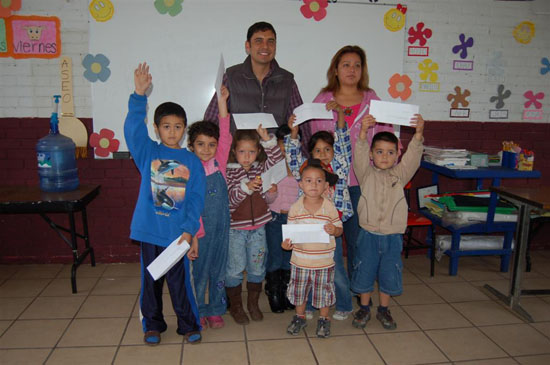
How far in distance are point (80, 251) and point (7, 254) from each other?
0.69 meters

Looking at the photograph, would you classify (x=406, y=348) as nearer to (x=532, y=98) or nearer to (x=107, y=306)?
(x=107, y=306)

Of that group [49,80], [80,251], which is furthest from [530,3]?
[80,251]

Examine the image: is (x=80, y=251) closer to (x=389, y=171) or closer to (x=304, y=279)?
(x=304, y=279)

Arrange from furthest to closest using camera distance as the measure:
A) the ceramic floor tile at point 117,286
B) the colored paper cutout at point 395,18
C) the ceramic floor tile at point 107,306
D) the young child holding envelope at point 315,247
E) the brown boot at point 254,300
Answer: the colored paper cutout at point 395,18
the ceramic floor tile at point 117,286
the ceramic floor tile at point 107,306
the brown boot at point 254,300
the young child holding envelope at point 315,247

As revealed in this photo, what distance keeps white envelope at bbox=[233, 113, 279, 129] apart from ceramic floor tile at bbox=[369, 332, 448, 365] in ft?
5.27

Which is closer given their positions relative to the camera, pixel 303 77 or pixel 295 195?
pixel 295 195

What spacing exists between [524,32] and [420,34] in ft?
3.75

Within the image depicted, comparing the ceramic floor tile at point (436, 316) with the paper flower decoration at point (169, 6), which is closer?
the ceramic floor tile at point (436, 316)

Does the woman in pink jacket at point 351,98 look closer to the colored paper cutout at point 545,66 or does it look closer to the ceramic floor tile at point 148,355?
the ceramic floor tile at point 148,355

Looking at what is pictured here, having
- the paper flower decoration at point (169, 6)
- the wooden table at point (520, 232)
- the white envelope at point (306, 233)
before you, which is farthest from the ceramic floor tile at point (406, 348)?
the paper flower decoration at point (169, 6)

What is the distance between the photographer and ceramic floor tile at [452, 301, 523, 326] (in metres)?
2.95

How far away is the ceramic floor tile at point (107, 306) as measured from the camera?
3.03m

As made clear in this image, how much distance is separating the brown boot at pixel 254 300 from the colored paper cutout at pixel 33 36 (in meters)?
2.75

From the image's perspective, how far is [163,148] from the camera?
2.51m
